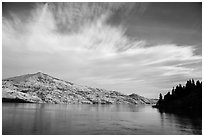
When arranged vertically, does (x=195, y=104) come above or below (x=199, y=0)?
below

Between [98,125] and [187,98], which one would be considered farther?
[187,98]

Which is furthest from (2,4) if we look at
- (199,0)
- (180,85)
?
(180,85)

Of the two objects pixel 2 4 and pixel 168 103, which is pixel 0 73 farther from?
pixel 168 103

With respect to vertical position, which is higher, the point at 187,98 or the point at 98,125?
the point at 187,98

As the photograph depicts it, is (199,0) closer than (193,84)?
Yes

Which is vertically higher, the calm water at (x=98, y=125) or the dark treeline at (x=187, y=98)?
the dark treeline at (x=187, y=98)

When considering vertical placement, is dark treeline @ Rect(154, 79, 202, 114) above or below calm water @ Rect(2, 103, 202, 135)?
above

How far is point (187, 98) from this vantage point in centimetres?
8475

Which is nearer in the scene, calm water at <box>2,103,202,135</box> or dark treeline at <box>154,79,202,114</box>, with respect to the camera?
calm water at <box>2,103,202,135</box>

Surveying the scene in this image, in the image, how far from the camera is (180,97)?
311ft

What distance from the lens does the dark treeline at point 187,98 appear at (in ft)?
244

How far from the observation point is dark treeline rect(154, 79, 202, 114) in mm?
74375

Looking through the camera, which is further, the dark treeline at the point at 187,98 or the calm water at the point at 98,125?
the dark treeline at the point at 187,98

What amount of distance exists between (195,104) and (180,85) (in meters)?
26.0
